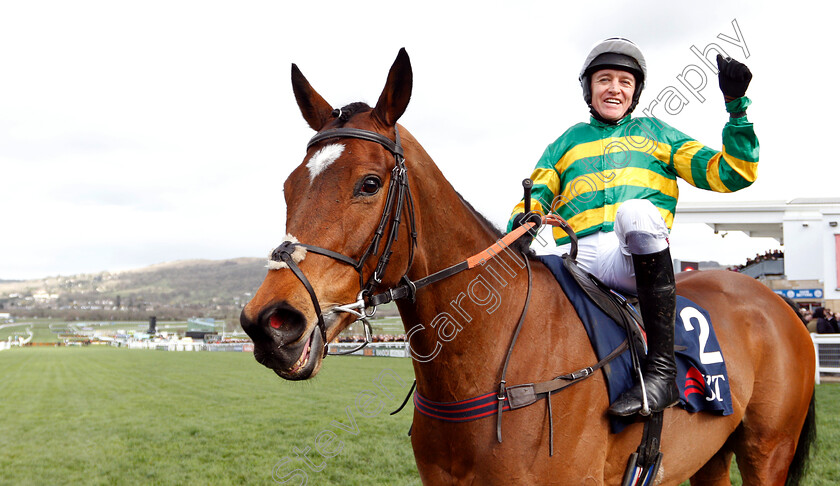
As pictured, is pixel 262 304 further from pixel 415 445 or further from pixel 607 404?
pixel 607 404

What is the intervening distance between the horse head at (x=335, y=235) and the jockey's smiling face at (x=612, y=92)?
1334 millimetres

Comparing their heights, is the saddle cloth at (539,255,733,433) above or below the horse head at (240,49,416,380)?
below

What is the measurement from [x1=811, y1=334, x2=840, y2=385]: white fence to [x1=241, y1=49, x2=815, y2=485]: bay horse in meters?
12.6

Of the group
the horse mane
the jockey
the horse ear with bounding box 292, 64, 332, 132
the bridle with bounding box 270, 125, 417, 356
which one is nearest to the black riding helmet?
the jockey

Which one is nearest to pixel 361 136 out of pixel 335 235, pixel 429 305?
pixel 335 235

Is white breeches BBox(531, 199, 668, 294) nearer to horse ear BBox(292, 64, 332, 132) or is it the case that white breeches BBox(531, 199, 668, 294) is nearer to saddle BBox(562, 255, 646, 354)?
saddle BBox(562, 255, 646, 354)

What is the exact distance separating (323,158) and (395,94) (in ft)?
1.39

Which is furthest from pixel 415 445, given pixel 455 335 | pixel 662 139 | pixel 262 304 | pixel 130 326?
pixel 130 326

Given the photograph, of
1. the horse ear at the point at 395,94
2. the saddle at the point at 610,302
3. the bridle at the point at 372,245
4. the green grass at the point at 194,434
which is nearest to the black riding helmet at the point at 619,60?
the saddle at the point at 610,302

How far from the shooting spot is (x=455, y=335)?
2129 millimetres

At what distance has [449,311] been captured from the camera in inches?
84.3

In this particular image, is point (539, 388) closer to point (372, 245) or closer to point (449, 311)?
point (449, 311)

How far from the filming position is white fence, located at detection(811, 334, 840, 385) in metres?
12.3

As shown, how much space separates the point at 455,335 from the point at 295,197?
0.83 meters
